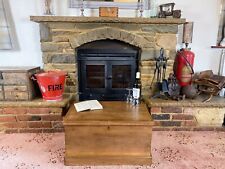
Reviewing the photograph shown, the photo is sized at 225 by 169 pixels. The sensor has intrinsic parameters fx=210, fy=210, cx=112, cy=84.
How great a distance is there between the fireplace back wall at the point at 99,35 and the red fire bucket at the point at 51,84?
0.90ft

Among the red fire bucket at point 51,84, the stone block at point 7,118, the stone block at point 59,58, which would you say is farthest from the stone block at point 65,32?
the stone block at point 7,118

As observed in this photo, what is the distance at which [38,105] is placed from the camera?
2344 millimetres

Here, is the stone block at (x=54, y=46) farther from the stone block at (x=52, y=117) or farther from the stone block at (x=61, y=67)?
the stone block at (x=52, y=117)

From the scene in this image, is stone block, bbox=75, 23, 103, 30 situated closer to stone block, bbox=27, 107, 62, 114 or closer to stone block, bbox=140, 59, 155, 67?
stone block, bbox=140, 59, 155, 67

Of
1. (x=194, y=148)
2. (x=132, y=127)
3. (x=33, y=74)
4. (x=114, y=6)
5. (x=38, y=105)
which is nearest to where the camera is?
(x=132, y=127)

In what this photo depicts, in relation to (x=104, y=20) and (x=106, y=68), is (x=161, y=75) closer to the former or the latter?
(x=106, y=68)

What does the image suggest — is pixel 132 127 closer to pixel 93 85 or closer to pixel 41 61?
pixel 93 85

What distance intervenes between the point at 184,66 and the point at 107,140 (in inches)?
59.8

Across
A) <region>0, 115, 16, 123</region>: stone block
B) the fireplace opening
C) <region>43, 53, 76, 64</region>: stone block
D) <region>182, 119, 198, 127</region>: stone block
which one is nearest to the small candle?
the fireplace opening

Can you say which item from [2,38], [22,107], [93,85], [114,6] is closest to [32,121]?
[22,107]

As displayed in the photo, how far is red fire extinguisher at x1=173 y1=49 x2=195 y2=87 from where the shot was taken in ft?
8.87

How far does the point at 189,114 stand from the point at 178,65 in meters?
0.67

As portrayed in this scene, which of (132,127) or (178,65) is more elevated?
(178,65)

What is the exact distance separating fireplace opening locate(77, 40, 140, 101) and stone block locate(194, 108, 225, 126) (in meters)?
0.93
